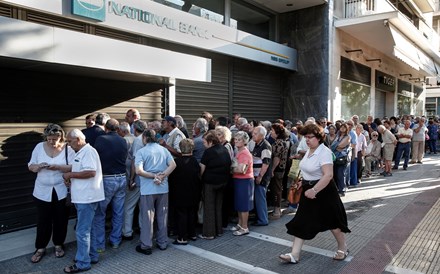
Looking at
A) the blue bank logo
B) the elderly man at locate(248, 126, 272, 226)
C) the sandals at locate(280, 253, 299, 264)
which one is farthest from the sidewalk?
the blue bank logo

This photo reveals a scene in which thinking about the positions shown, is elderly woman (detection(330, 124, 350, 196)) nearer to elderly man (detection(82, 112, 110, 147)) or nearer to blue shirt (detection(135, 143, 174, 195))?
blue shirt (detection(135, 143, 174, 195))

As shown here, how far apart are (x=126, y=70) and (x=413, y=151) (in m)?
12.1

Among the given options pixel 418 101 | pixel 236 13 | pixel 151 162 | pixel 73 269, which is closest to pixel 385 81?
pixel 236 13

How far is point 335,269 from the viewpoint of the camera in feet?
14.3

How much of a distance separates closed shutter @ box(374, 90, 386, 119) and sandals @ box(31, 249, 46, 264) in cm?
1759

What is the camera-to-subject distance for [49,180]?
4.51 m

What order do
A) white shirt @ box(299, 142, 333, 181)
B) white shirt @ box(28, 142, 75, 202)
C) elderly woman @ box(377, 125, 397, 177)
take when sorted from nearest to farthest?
white shirt @ box(299, 142, 333, 181) → white shirt @ box(28, 142, 75, 202) → elderly woman @ box(377, 125, 397, 177)

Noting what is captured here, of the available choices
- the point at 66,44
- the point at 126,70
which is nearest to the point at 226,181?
the point at 126,70

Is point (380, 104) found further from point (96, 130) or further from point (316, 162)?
point (96, 130)

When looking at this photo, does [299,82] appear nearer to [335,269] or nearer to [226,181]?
[226,181]

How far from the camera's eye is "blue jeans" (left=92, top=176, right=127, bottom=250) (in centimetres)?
472

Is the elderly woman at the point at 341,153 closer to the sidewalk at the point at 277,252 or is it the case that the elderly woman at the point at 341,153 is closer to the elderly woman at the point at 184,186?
the sidewalk at the point at 277,252

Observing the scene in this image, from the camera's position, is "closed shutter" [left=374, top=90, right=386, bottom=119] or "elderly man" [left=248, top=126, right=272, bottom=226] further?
"closed shutter" [left=374, top=90, right=386, bottom=119]

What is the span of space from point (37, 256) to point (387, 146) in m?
9.82
